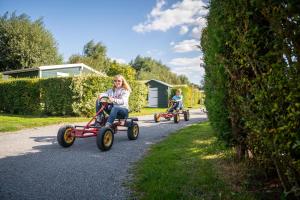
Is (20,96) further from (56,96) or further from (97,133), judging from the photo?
(97,133)

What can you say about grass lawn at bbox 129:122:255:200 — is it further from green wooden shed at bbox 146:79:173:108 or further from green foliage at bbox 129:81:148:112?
green wooden shed at bbox 146:79:173:108

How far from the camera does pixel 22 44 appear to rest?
44.5m

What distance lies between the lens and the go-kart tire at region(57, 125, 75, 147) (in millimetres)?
6871

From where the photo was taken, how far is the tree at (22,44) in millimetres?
44656

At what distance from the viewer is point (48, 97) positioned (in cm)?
1747

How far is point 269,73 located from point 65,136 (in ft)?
17.5

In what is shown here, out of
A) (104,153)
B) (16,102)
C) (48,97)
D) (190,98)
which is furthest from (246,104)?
(190,98)

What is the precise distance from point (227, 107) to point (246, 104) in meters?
0.90

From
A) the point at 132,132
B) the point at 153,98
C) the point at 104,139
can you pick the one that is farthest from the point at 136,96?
the point at 153,98

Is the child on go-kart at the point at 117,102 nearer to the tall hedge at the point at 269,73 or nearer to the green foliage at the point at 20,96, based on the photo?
the tall hedge at the point at 269,73

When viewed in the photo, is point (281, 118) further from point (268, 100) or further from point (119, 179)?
point (119, 179)

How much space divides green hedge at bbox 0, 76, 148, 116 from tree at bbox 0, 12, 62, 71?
2731 cm

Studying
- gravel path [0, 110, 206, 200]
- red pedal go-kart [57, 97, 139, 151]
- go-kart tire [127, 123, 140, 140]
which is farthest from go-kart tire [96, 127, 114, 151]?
go-kart tire [127, 123, 140, 140]

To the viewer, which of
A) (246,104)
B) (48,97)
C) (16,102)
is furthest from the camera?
(16,102)
